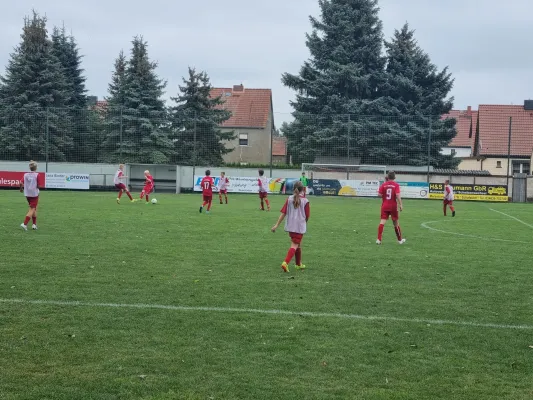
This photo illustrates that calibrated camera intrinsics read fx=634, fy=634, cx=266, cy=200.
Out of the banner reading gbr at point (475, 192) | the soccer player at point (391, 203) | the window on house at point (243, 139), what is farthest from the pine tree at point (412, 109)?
the soccer player at point (391, 203)

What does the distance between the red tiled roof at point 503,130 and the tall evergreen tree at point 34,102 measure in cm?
3318

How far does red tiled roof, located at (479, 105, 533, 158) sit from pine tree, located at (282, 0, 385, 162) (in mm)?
11070

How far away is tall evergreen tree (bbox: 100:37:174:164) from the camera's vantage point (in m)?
45.4

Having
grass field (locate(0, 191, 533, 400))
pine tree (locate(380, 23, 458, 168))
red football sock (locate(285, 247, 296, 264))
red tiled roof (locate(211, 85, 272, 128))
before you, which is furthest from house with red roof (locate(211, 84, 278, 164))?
red football sock (locate(285, 247, 296, 264))

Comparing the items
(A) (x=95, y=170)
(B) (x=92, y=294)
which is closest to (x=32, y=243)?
(B) (x=92, y=294)

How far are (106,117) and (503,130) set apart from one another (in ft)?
104

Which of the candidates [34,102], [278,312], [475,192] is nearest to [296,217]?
[278,312]

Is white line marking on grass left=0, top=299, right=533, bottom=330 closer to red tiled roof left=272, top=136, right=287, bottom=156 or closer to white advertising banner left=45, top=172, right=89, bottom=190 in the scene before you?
white advertising banner left=45, top=172, right=89, bottom=190

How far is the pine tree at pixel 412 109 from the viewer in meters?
44.5

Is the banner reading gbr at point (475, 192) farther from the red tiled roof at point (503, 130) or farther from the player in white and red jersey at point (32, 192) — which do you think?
Answer: the player in white and red jersey at point (32, 192)

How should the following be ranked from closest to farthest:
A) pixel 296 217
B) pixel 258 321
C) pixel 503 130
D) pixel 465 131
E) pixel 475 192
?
1. pixel 258 321
2. pixel 296 217
3. pixel 475 192
4. pixel 503 130
5. pixel 465 131

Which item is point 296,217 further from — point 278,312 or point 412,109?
point 412,109

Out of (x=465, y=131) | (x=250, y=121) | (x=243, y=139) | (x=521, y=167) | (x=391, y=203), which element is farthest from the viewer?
(x=465, y=131)

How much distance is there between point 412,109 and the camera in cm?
4728
